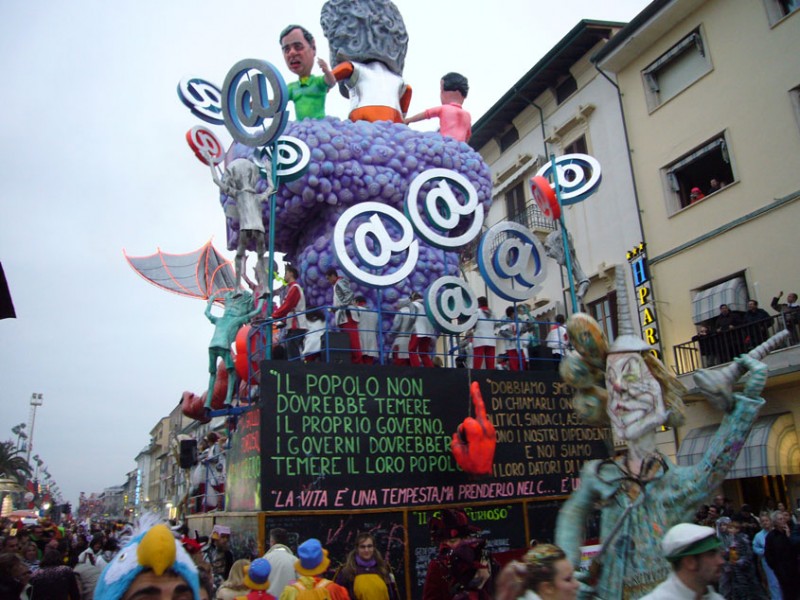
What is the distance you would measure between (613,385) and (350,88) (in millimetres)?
9839

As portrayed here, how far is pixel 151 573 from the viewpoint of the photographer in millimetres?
2195

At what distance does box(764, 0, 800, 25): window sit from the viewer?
15023mm

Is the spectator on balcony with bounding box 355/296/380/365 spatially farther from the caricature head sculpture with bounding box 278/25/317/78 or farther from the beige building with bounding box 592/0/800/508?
the beige building with bounding box 592/0/800/508

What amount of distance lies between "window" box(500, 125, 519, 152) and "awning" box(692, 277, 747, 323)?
9974mm

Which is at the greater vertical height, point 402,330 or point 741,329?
point 741,329

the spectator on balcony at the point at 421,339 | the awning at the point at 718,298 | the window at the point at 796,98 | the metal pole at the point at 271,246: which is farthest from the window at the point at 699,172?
the metal pole at the point at 271,246

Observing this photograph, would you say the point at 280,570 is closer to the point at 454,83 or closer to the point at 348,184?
the point at 348,184

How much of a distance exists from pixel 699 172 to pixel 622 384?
13707mm

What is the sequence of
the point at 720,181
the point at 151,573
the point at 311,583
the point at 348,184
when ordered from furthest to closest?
1. the point at 720,181
2. the point at 348,184
3. the point at 311,583
4. the point at 151,573

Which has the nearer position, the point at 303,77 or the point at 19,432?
the point at 303,77

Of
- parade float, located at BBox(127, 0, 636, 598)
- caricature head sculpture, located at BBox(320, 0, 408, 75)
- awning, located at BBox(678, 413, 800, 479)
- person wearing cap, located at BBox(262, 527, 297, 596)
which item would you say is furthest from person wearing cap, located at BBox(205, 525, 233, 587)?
caricature head sculpture, located at BBox(320, 0, 408, 75)

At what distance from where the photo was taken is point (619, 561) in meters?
4.42

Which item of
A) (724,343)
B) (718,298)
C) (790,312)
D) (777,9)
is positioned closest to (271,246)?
(790,312)

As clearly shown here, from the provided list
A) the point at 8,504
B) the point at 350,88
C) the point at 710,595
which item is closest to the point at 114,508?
the point at 8,504
